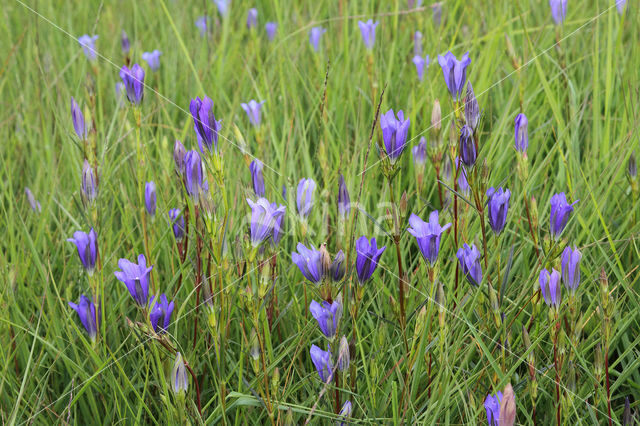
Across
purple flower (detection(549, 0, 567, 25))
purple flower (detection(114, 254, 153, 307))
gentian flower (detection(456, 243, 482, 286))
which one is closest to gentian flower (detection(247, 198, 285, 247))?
purple flower (detection(114, 254, 153, 307))

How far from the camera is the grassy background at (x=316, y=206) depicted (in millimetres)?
1238

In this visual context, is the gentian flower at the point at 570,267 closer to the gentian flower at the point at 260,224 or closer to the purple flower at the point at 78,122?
the gentian flower at the point at 260,224

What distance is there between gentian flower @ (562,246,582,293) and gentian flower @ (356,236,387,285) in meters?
0.30

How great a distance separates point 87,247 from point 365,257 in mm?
587

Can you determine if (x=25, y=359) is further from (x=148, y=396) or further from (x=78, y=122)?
(x=78, y=122)

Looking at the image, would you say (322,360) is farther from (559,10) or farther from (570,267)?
(559,10)

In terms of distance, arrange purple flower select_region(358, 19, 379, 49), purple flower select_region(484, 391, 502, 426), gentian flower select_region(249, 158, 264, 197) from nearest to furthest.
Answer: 1. purple flower select_region(484, 391, 502, 426)
2. gentian flower select_region(249, 158, 264, 197)
3. purple flower select_region(358, 19, 379, 49)

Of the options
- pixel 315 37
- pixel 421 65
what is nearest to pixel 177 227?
pixel 421 65

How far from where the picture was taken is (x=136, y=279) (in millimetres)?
1135

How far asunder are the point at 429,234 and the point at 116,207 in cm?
110

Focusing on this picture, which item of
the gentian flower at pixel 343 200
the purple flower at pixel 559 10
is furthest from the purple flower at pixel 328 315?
the purple flower at pixel 559 10

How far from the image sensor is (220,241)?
3.61ft

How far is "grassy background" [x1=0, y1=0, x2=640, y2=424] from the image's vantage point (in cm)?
124

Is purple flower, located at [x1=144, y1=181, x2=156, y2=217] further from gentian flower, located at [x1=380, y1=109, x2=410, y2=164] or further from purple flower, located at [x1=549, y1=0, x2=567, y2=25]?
purple flower, located at [x1=549, y1=0, x2=567, y2=25]
